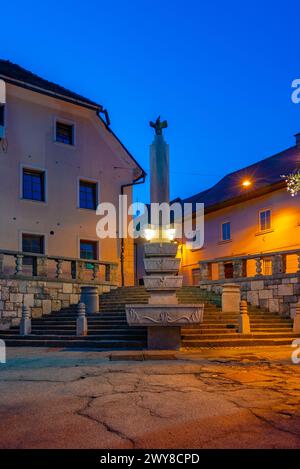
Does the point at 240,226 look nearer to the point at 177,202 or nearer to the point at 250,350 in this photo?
the point at 177,202

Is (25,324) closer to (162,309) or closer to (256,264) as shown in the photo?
(162,309)

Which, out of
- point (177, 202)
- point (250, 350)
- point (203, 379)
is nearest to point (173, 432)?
point (203, 379)

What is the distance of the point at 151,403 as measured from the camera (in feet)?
16.9

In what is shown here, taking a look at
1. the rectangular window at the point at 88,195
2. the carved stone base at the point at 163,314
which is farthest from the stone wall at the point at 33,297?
the carved stone base at the point at 163,314

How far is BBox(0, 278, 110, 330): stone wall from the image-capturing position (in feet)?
47.9

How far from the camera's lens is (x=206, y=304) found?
15625 mm

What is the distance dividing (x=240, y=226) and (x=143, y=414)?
21.3 m

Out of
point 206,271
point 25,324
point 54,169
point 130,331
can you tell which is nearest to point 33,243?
point 54,169

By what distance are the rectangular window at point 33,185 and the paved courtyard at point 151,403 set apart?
1215 cm

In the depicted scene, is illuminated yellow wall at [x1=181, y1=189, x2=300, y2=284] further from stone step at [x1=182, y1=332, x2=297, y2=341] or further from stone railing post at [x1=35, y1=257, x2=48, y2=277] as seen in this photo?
stone railing post at [x1=35, y1=257, x2=48, y2=277]

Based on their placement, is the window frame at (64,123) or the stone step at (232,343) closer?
the stone step at (232,343)

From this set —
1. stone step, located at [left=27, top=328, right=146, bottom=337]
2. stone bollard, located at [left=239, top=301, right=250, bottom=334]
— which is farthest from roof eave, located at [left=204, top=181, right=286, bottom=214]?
stone step, located at [left=27, top=328, right=146, bottom=337]

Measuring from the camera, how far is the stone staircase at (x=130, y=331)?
11.4 meters

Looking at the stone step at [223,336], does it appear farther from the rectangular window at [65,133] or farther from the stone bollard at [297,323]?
the rectangular window at [65,133]
